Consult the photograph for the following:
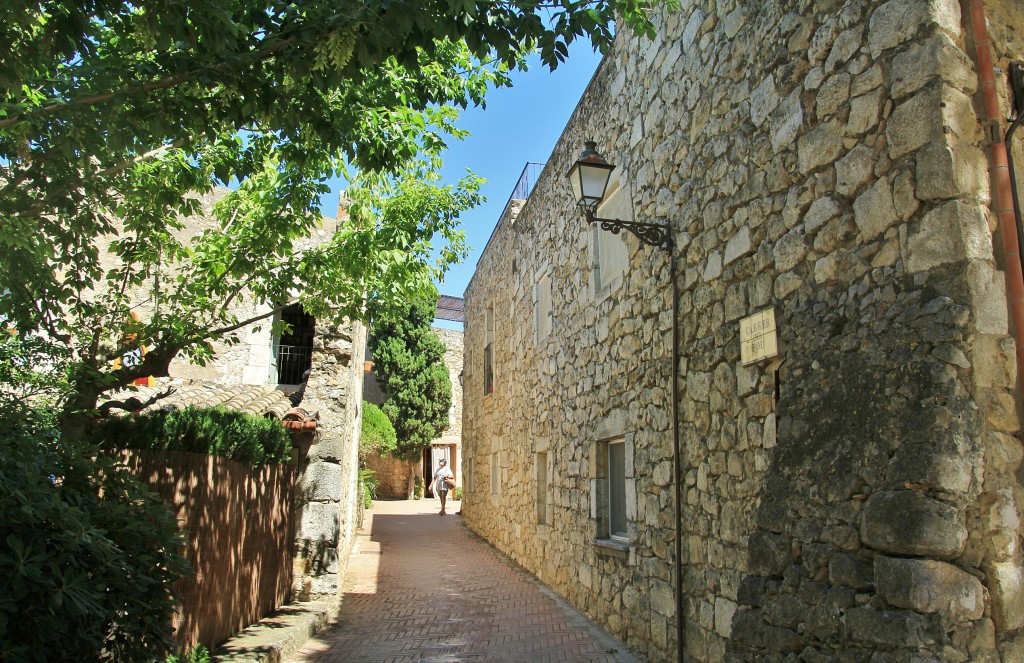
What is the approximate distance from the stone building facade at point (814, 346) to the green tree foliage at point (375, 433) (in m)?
15.0

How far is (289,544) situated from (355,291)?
9.77 ft

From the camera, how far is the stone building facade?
2826 mm

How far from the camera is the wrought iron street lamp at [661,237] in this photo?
16.2 ft

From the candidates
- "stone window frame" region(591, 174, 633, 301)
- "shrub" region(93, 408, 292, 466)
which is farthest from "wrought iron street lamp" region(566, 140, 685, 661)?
"shrub" region(93, 408, 292, 466)

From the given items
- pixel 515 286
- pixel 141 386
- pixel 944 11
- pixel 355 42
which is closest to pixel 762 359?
pixel 944 11

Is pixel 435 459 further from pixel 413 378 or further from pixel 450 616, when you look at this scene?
pixel 450 616

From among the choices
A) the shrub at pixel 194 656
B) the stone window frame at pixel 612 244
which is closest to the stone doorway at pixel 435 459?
the stone window frame at pixel 612 244

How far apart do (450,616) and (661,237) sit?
4.56 m

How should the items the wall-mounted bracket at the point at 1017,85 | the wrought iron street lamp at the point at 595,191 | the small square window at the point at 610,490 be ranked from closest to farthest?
the wall-mounted bracket at the point at 1017,85, the wrought iron street lamp at the point at 595,191, the small square window at the point at 610,490

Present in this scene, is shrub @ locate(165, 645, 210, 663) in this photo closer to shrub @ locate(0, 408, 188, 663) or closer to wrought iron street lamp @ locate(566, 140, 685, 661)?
shrub @ locate(0, 408, 188, 663)

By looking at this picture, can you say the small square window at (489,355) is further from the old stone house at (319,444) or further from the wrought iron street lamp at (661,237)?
the wrought iron street lamp at (661,237)

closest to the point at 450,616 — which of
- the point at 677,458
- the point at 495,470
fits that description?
the point at 677,458

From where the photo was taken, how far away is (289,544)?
7.79m

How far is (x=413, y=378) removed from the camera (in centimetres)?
2483
